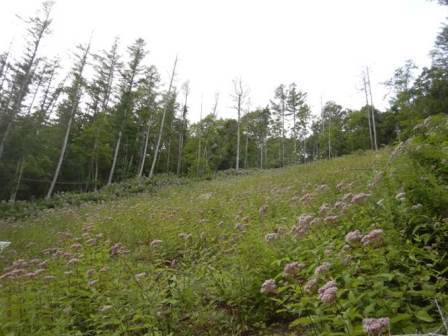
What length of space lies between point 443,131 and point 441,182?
40.4 inches

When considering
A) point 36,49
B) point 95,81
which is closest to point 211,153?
point 95,81

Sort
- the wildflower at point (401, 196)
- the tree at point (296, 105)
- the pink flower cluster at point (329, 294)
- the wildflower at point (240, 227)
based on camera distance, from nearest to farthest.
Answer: the pink flower cluster at point (329, 294), the wildflower at point (401, 196), the wildflower at point (240, 227), the tree at point (296, 105)

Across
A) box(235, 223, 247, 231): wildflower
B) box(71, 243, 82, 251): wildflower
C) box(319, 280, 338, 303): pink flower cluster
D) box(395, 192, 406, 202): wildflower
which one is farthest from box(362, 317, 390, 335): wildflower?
box(71, 243, 82, 251): wildflower

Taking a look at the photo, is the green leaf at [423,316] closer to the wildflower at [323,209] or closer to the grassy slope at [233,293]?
the grassy slope at [233,293]

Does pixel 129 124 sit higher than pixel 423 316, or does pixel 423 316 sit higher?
pixel 129 124

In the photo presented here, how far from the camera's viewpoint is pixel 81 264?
146 inches

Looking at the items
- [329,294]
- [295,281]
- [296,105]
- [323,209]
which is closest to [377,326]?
[329,294]

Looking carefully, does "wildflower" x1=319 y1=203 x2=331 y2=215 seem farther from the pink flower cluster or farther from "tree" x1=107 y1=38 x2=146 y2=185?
"tree" x1=107 y1=38 x2=146 y2=185

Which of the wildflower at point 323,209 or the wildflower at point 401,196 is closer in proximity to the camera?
the wildflower at point 401,196

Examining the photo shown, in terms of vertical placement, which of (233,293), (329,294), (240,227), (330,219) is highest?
(330,219)

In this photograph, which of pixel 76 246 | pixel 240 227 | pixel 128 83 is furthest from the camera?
pixel 128 83

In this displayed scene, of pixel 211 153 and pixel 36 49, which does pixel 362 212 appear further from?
pixel 211 153

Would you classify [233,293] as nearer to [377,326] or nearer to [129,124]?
[377,326]

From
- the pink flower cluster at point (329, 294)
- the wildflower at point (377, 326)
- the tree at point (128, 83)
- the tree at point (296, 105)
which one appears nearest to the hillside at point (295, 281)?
the pink flower cluster at point (329, 294)
